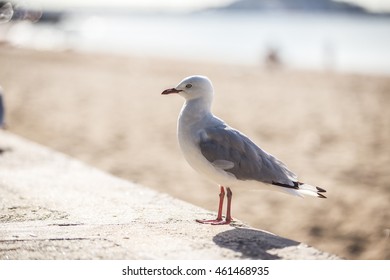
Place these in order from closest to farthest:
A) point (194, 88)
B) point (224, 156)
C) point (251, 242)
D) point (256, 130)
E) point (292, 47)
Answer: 1. point (251, 242)
2. point (224, 156)
3. point (194, 88)
4. point (256, 130)
5. point (292, 47)

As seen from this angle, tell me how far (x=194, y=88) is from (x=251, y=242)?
34.1 inches

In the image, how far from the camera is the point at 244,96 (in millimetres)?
11703

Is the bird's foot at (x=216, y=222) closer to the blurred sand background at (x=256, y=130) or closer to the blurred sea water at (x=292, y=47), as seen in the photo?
the blurred sand background at (x=256, y=130)

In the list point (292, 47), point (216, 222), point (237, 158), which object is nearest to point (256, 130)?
point (216, 222)

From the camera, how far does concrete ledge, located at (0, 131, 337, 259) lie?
240 cm

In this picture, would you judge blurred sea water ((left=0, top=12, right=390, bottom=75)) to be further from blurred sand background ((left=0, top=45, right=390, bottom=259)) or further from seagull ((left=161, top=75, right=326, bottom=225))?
seagull ((left=161, top=75, right=326, bottom=225))

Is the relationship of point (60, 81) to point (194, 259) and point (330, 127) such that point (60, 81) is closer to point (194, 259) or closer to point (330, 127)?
point (330, 127)

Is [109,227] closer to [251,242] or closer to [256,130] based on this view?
[251,242]

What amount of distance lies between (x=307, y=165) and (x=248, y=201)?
1524 millimetres

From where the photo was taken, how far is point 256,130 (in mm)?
8430

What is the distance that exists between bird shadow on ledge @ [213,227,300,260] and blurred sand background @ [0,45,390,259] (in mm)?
1853

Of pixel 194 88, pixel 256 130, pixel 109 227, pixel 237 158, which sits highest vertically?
pixel 194 88

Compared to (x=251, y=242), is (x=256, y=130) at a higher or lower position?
lower

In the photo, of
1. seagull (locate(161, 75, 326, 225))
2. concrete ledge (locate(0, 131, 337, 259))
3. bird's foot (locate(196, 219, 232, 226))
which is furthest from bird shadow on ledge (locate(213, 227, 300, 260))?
seagull (locate(161, 75, 326, 225))
